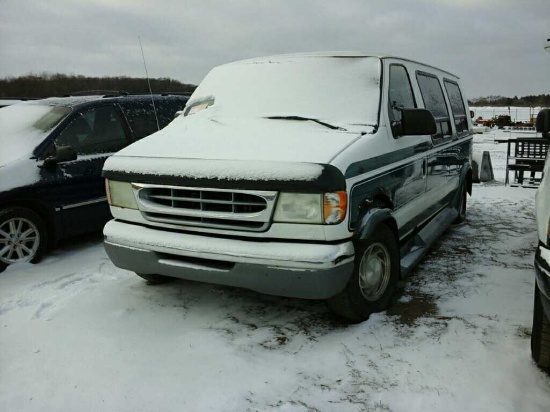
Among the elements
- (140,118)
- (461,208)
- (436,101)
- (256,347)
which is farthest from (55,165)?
(461,208)

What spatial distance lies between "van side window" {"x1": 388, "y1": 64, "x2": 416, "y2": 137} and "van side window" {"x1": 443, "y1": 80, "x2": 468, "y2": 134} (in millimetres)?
1616

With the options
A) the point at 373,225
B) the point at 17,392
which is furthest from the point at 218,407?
the point at 373,225

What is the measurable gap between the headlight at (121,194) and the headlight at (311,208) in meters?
1.16

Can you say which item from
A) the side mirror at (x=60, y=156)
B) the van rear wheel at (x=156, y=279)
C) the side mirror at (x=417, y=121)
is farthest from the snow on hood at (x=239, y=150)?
the side mirror at (x=60, y=156)

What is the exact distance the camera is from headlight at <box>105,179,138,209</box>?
3443 mm

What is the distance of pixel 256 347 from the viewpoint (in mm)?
3111

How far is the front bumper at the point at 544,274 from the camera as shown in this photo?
2344 millimetres

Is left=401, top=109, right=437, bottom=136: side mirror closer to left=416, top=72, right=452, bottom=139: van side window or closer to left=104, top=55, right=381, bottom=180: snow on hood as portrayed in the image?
left=104, top=55, right=381, bottom=180: snow on hood

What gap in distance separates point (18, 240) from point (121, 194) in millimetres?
1905

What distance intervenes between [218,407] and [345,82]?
260 centimetres

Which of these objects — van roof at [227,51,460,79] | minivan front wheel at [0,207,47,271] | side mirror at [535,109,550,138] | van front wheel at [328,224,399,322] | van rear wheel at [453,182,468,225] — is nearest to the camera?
van front wheel at [328,224,399,322]

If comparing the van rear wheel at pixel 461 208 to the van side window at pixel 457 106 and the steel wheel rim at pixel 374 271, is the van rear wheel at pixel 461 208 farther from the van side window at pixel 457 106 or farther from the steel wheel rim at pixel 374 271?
the steel wheel rim at pixel 374 271

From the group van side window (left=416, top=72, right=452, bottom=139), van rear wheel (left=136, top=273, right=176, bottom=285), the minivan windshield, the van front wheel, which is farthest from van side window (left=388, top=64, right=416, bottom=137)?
the minivan windshield

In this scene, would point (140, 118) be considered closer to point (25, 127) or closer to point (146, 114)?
point (146, 114)
